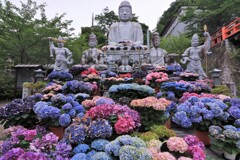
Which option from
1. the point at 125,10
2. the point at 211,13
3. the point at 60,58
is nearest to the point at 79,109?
the point at 60,58

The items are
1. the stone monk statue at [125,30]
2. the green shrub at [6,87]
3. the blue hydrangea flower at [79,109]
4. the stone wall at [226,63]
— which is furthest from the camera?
the stone wall at [226,63]

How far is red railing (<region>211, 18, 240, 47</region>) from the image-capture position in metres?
12.9

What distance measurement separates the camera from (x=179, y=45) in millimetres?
17672

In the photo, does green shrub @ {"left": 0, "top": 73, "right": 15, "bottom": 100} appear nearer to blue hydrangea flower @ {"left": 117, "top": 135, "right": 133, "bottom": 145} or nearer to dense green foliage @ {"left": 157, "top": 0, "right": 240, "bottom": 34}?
blue hydrangea flower @ {"left": 117, "top": 135, "right": 133, "bottom": 145}

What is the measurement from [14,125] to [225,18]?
57.9 feet

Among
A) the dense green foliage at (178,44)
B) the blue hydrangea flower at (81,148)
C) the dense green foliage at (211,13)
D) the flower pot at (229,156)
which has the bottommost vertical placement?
the flower pot at (229,156)

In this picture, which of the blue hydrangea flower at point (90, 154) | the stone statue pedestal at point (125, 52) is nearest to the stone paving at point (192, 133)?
the blue hydrangea flower at point (90, 154)

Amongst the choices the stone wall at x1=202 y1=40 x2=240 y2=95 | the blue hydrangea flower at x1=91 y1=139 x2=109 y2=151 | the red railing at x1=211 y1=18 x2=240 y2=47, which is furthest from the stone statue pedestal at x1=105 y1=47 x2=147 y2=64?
the blue hydrangea flower at x1=91 y1=139 x2=109 y2=151

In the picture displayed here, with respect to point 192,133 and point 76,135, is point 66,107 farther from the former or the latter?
point 192,133

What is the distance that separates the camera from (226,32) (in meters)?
14.2

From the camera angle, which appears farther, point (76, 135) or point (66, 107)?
point (66, 107)

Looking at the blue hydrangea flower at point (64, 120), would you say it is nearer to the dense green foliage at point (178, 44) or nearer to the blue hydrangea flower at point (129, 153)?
the blue hydrangea flower at point (129, 153)

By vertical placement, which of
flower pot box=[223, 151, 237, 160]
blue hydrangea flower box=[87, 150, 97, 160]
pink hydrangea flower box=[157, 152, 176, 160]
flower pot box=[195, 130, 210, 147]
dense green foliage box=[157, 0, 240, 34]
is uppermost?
dense green foliage box=[157, 0, 240, 34]

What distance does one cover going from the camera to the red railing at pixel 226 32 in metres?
12.9
